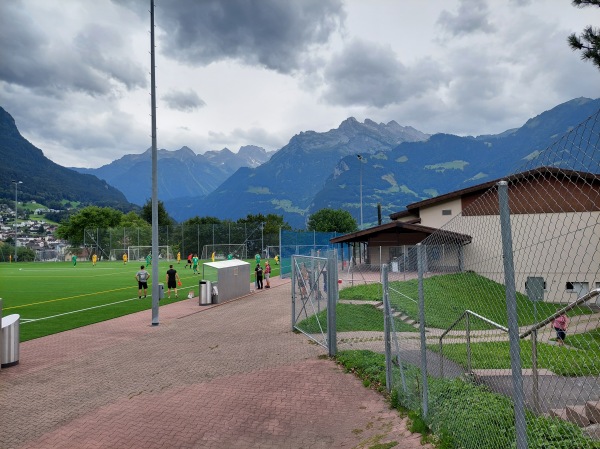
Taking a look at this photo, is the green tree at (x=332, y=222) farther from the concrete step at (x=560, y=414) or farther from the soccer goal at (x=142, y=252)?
the concrete step at (x=560, y=414)

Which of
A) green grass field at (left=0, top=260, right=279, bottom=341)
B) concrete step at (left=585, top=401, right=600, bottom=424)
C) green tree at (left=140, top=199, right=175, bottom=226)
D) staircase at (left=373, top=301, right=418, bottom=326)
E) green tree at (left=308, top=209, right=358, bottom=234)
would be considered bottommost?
staircase at (left=373, top=301, right=418, bottom=326)

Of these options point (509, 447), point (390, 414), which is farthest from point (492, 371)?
point (509, 447)

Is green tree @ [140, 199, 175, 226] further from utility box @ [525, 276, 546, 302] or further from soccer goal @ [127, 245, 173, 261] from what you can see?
utility box @ [525, 276, 546, 302]

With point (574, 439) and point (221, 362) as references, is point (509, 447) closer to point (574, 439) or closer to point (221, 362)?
point (574, 439)

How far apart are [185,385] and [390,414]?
420cm

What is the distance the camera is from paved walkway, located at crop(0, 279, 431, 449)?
7.04m

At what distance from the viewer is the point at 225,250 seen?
6669 cm

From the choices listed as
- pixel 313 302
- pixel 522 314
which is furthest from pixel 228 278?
pixel 522 314

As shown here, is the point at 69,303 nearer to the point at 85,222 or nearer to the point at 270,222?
the point at 85,222

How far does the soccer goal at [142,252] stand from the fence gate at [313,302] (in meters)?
56.2

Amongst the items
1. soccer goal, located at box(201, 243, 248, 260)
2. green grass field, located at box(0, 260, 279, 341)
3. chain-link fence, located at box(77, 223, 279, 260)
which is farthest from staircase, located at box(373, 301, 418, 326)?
chain-link fence, located at box(77, 223, 279, 260)

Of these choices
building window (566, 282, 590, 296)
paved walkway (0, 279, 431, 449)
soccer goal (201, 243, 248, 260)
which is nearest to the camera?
building window (566, 282, 590, 296)

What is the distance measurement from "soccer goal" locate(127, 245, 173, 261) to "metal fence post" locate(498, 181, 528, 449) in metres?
69.8

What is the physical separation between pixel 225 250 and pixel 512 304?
64.1m
